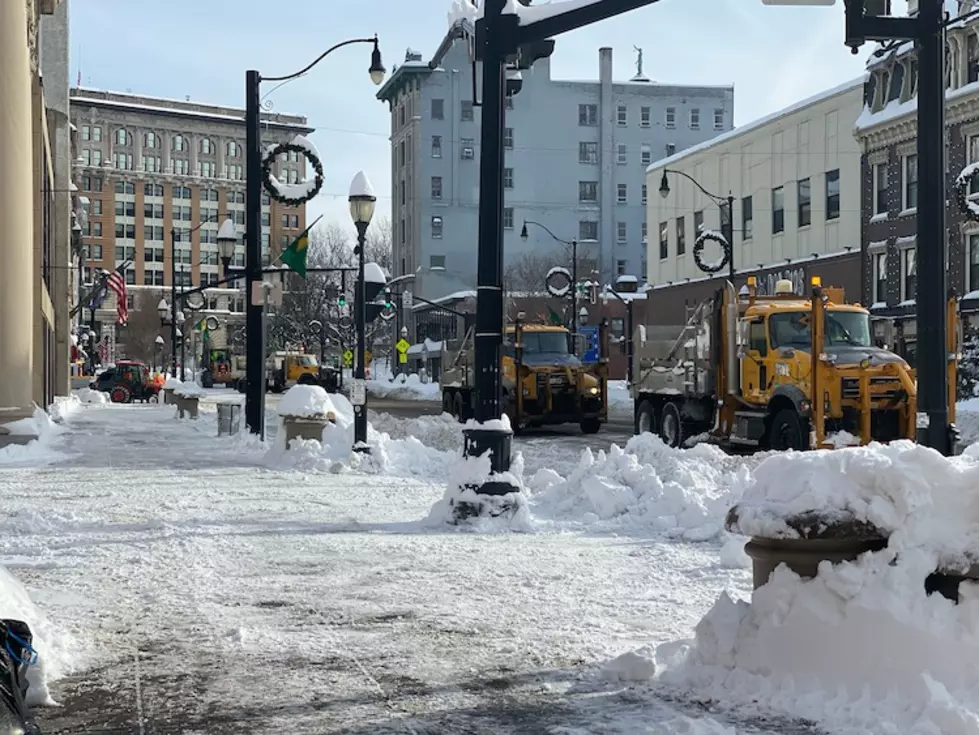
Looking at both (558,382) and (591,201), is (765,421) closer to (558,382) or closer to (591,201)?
(558,382)

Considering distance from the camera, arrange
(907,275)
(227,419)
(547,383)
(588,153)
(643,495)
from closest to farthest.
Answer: (643,495)
(227,419)
(547,383)
(907,275)
(588,153)

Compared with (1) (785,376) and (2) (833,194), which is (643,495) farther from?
(2) (833,194)

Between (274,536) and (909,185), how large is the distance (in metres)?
37.8

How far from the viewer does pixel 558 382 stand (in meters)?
28.3

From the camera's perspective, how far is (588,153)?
97.9 meters

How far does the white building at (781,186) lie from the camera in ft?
156

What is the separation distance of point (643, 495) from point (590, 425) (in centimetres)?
1647

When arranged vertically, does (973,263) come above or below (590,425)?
above

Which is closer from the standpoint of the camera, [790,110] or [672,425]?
[672,425]

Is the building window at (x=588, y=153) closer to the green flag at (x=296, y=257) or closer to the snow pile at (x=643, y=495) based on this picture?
the green flag at (x=296, y=257)

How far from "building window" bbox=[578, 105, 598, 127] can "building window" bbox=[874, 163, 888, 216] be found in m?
53.2

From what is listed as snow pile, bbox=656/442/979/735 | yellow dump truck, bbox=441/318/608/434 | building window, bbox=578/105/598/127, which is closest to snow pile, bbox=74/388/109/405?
yellow dump truck, bbox=441/318/608/434

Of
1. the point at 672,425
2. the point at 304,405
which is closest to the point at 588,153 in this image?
the point at 672,425

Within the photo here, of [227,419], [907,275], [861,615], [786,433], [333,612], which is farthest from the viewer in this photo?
[907,275]
